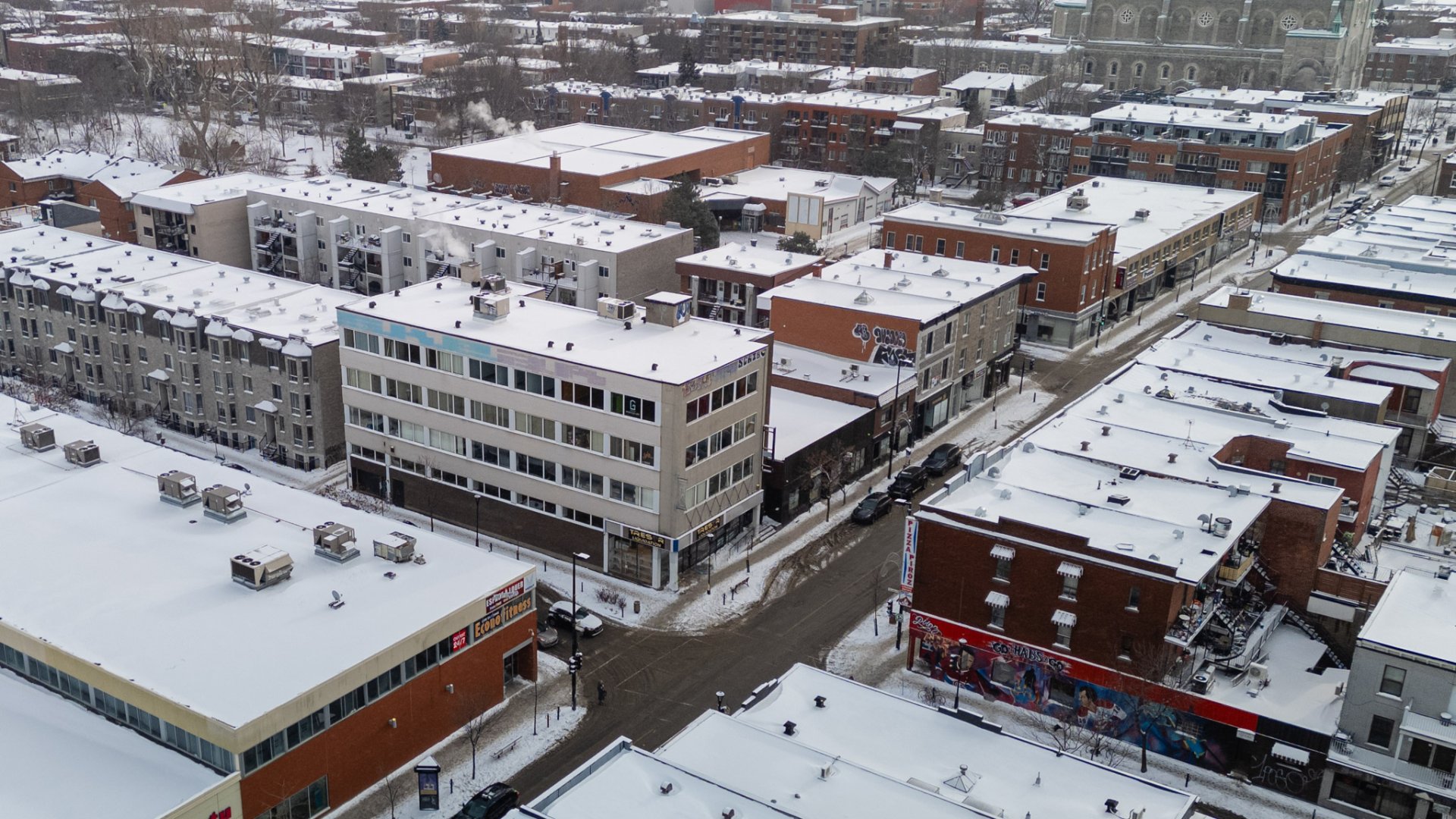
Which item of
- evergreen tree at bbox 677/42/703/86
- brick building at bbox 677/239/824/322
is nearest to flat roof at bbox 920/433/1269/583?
brick building at bbox 677/239/824/322

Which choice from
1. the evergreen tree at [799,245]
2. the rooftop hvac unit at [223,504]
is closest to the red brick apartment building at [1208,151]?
the evergreen tree at [799,245]

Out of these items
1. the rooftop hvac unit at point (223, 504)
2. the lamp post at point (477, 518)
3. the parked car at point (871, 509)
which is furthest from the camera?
the parked car at point (871, 509)

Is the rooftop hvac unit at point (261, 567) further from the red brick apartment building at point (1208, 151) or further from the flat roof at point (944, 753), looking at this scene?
the red brick apartment building at point (1208, 151)

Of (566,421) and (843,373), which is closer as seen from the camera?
(566,421)

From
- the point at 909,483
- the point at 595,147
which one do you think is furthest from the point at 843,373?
the point at 595,147

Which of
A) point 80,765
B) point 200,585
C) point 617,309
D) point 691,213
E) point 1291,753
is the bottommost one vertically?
point 1291,753

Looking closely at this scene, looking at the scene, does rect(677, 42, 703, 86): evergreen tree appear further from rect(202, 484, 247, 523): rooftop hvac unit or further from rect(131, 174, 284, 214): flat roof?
rect(202, 484, 247, 523): rooftop hvac unit

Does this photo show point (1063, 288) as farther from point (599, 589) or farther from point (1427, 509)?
point (599, 589)

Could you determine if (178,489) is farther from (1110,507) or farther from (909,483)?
(1110,507)
